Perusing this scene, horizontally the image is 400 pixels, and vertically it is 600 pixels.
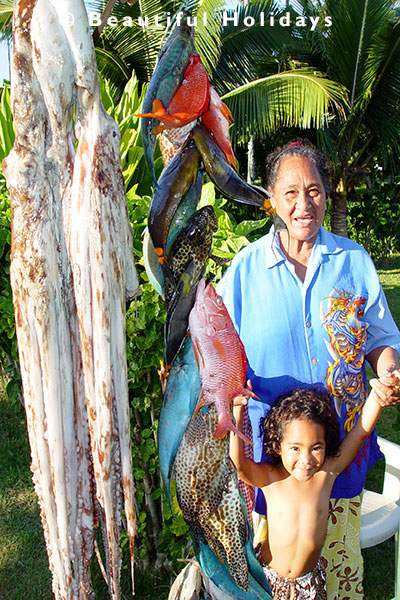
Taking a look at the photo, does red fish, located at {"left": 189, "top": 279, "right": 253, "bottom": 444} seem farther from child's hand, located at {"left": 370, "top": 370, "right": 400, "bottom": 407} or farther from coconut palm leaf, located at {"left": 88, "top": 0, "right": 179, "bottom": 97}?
coconut palm leaf, located at {"left": 88, "top": 0, "right": 179, "bottom": 97}

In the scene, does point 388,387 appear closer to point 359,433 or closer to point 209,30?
point 359,433

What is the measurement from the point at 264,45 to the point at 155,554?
27.0ft

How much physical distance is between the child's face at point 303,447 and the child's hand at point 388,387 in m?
0.24

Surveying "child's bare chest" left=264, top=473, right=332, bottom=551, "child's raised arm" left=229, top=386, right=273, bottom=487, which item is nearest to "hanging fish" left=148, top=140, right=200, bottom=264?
"child's raised arm" left=229, top=386, right=273, bottom=487

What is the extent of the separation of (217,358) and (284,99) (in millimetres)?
7257

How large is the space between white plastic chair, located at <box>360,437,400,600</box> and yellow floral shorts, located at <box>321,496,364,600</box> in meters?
0.45

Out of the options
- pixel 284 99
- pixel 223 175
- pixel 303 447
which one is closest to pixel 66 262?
pixel 223 175

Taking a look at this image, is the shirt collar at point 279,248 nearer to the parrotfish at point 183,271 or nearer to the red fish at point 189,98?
the parrotfish at point 183,271

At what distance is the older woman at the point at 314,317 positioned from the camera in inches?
77.5

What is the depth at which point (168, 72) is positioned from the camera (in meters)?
1.27

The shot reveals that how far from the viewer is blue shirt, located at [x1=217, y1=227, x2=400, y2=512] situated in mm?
1975

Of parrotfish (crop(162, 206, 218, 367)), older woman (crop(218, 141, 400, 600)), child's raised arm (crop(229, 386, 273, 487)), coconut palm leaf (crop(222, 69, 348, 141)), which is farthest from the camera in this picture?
coconut palm leaf (crop(222, 69, 348, 141))

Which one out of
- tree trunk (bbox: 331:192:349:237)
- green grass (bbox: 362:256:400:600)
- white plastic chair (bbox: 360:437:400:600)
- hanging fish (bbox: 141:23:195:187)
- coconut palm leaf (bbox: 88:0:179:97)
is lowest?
green grass (bbox: 362:256:400:600)

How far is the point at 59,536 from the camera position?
1.13m
